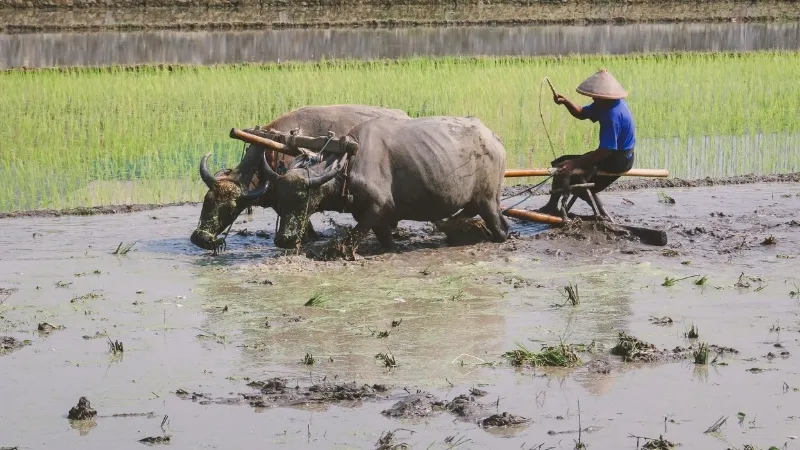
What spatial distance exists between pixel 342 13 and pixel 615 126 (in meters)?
14.8

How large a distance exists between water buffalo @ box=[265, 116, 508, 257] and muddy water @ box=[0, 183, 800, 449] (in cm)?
27

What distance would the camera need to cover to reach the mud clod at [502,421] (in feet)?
14.7

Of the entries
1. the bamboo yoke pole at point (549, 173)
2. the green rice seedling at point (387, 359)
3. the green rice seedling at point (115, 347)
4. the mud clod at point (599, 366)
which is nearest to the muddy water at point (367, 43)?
the bamboo yoke pole at point (549, 173)

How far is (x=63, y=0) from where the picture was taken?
2167 centimetres

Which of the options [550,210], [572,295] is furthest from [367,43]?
[572,295]

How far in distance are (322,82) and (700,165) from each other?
487 cm

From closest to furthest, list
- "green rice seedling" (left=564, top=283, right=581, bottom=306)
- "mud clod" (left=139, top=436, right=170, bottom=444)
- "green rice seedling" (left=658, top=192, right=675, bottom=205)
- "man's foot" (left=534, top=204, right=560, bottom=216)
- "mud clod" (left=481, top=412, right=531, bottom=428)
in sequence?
"mud clod" (left=139, top=436, right=170, bottom=444) < "mud clod" (left=481, top=412, right=531, bottom=428) < "green rice seedling" (left=564, top=283, right=581, bottom=306) < "man's foot" (left=534, top=204, right=560, bottom=216) < "green rice seedling" (left=658, top=192, right=675, bottom=205)

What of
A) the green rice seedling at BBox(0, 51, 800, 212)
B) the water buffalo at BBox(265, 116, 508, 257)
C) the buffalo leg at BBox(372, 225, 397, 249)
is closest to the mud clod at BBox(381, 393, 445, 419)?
the water buffalo at BBox(265, 116, 508, 257)

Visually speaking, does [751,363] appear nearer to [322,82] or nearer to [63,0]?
[322,82]

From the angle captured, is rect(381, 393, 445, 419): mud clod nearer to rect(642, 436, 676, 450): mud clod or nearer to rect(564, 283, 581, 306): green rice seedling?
rect(642, 436, 676, 450): mud clod

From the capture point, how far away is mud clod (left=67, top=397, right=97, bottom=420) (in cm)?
461

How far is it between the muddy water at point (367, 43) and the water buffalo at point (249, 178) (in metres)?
9.12

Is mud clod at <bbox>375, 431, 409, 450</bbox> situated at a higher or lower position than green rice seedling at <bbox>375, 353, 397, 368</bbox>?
higher

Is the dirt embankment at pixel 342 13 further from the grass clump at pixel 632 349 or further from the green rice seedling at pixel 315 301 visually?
the grass clump at pixel 632 349
